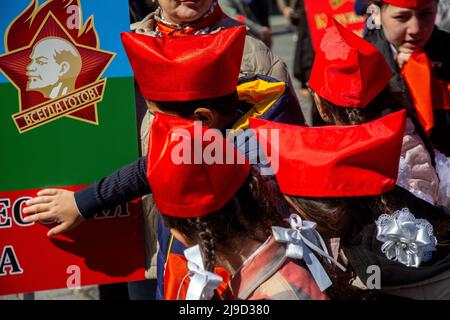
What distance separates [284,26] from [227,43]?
10860 millimetres

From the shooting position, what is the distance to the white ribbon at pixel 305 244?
5.82 ft

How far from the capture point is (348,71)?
8.07 feet

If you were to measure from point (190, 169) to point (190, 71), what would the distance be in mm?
404

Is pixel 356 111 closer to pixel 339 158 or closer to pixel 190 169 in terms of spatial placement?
pixel 339 158

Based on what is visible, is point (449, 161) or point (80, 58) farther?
point (449, 161)

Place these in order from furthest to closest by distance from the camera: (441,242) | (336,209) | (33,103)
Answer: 1. (33,103)
2. (441,242)
3. (336,209)

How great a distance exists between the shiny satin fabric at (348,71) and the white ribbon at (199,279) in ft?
3.04

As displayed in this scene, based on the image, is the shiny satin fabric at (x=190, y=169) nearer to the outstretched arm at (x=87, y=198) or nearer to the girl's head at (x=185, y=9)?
the outstretched arm at (x=87, y=198)

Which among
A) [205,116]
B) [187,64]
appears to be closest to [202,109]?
[205,116]

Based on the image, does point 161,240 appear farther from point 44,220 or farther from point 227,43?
point 227,43

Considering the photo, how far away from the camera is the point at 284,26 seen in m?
12.7

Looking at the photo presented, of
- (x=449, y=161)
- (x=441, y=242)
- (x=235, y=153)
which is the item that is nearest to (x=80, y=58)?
(x=235, y=153)

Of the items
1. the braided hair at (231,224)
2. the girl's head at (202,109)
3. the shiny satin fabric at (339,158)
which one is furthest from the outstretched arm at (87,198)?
the shiny satin fabric at (339,158)

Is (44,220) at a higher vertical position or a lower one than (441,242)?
higher
